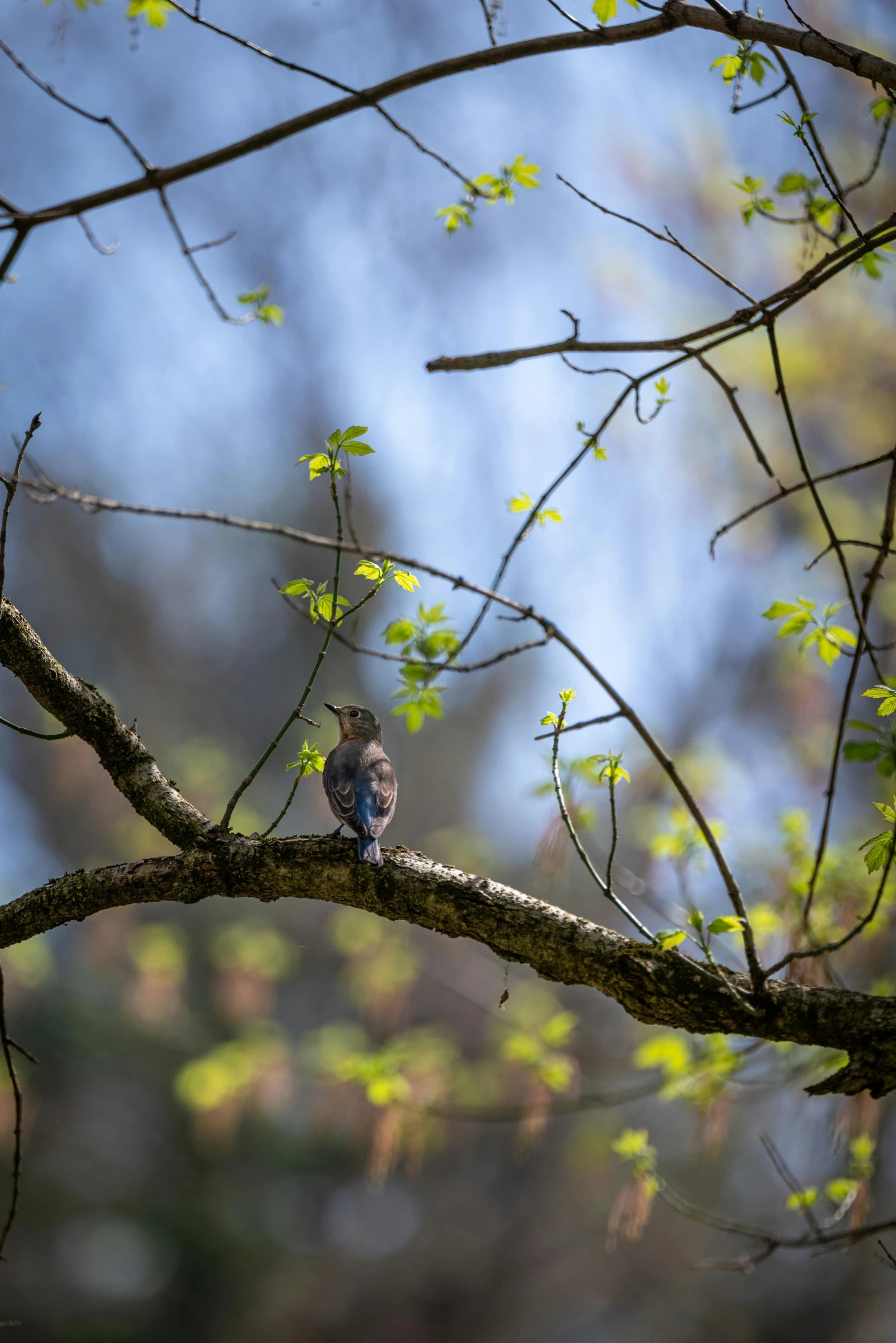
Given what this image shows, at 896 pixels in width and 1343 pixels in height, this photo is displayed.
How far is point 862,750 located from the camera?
118cm

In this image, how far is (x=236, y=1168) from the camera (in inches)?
363

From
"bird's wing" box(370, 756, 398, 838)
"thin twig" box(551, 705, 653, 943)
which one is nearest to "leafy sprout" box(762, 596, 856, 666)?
"thin twig" box(551, 705, 653, 943)

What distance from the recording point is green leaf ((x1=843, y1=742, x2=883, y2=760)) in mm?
1177

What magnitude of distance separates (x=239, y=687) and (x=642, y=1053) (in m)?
8.30

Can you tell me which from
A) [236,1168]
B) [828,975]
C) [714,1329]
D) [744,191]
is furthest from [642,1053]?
[236,1168]

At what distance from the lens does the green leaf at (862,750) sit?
3.86ft

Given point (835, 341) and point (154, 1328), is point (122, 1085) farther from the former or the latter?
point (835, 341)

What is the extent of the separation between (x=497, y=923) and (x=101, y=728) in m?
A: 1.09

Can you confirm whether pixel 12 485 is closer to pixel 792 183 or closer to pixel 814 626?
pixel 814 626

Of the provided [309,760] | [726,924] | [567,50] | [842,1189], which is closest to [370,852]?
[309,760]

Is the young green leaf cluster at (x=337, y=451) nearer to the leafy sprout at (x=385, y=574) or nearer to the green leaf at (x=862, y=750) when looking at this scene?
the leafy sprout at (x=385, y=574)

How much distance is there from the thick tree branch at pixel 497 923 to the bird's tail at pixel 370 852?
16mm

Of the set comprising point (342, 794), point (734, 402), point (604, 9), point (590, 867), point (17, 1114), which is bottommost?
point (17, 1114)

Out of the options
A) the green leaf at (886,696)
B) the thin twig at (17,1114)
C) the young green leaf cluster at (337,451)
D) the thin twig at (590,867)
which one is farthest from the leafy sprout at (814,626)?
the thin twig at (17,1114)
